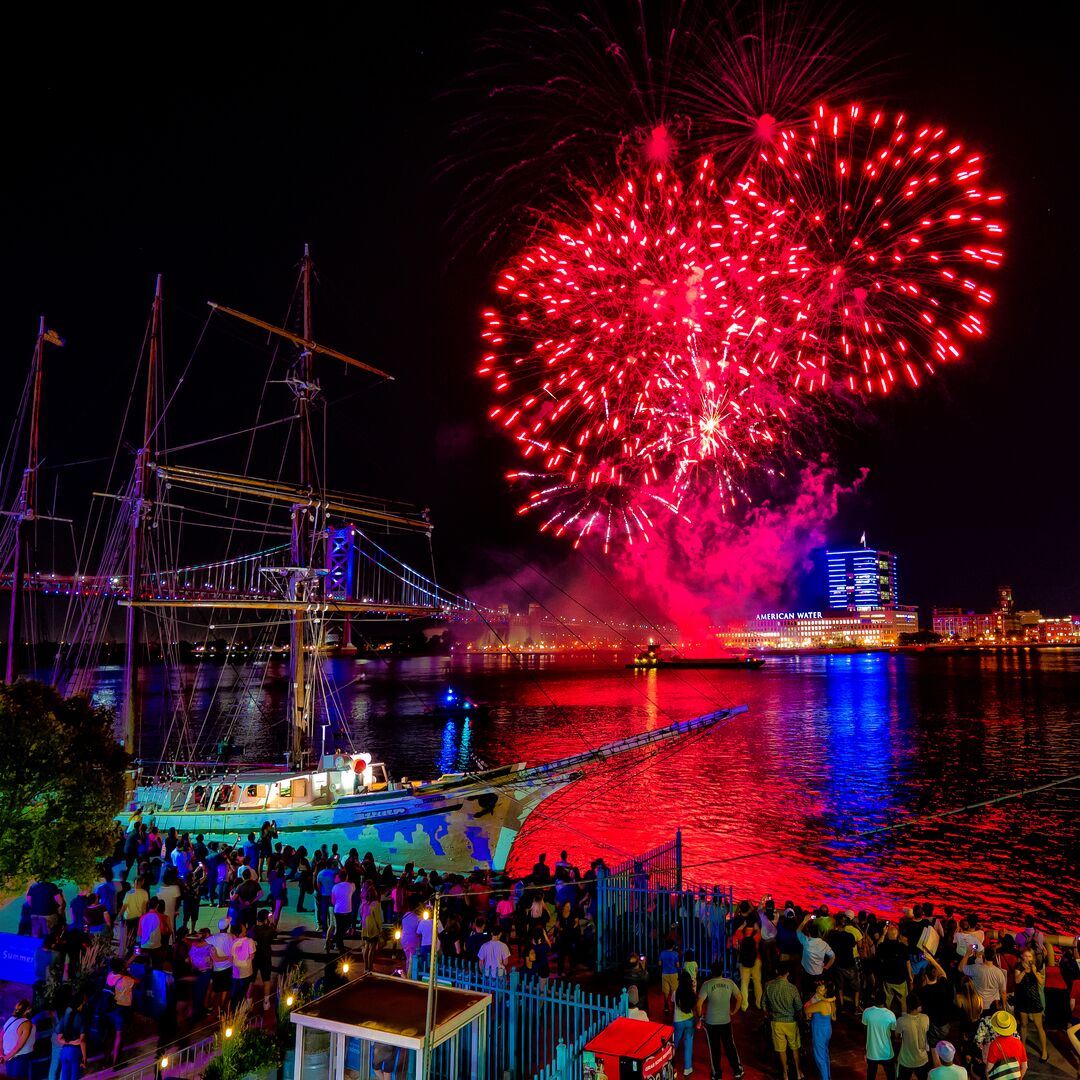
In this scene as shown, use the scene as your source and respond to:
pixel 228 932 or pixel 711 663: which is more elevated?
pixel 228 932

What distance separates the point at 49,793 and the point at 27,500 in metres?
20.0

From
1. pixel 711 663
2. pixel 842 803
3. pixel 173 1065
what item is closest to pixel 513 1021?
pixel 173 1065

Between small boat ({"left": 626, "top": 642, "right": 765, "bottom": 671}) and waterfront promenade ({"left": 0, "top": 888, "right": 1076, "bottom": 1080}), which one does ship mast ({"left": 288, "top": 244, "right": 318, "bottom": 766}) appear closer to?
waterfront promenade ({"left": 0, "top": 888, "right": 1076, "bottom": 1080})

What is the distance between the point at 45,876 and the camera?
39.5ft

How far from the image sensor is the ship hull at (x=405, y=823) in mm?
21031

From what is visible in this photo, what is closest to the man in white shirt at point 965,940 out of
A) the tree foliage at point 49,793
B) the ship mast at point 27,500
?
the tree foliage at point 49,793

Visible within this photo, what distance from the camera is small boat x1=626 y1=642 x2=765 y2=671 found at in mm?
173000

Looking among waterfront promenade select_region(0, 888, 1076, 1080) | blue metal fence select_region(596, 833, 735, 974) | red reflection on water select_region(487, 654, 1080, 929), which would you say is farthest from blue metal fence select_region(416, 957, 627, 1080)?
red reflection on water select_region(487, 654, 1080, 929)

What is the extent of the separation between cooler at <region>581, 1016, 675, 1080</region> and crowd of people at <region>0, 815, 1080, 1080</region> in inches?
37.0

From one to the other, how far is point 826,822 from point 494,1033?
3017 centimetres

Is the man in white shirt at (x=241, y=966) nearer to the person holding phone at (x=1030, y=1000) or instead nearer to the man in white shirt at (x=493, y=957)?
the man in white shirt at (x=493, y=957)

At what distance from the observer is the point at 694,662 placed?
18000 centimetres

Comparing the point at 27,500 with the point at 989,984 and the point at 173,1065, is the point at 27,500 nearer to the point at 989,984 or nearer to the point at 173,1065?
the point at 173,1065

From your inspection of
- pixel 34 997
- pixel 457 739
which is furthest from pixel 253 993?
pixel 457 739
